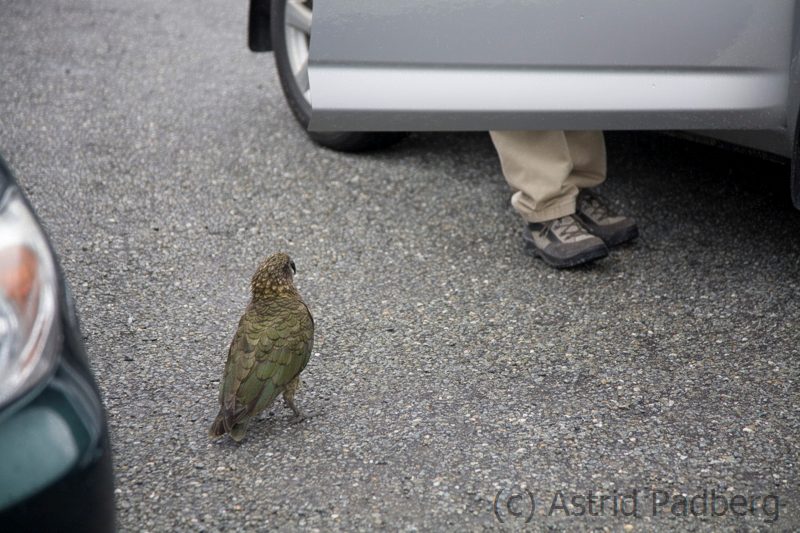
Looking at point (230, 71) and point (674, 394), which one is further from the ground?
point (674, 394)

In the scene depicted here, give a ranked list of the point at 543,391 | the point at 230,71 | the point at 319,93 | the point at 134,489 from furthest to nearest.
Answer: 1. the point at 230,71
2. the point at 319,93
3. the point at 543,391
4. the point at 134,489

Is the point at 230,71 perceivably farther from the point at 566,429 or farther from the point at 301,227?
the point at 566,429

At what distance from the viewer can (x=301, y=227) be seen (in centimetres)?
425

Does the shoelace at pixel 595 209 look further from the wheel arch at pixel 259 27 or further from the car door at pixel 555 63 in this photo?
the wheel arch at pixel 259 27

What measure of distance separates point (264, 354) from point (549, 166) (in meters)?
1.59

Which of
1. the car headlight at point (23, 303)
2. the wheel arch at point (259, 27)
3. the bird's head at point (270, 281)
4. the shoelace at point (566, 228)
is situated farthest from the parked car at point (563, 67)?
the car headlight at point (23, 303)

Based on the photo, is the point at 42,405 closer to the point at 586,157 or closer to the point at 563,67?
the point at 563,67

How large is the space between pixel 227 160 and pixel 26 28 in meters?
2.74

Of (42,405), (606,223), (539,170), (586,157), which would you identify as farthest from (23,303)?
(606,223)

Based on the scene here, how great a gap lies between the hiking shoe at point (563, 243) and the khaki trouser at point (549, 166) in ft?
0.13

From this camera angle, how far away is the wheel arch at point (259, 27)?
15.9ft

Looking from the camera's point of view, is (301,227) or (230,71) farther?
(230,71)

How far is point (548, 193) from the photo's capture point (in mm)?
3900

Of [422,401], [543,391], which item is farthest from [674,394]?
[422,401]
